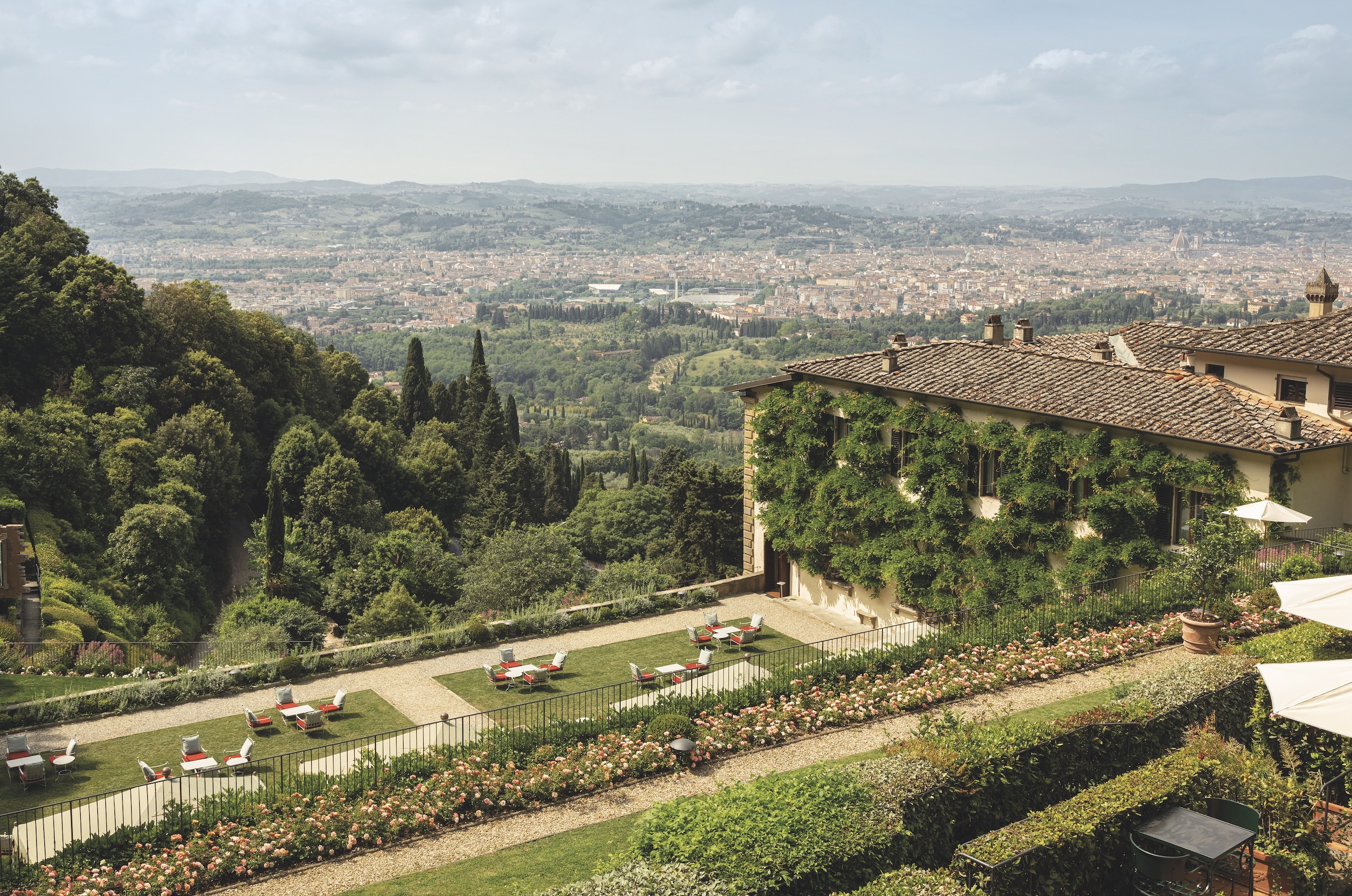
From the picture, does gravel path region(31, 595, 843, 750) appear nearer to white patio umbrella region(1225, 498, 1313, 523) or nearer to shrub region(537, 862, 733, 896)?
white patio umbrella region(1225, 498, 1313, 523)

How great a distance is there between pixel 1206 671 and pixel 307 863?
8.59 metres

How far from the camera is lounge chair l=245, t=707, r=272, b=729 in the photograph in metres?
14.5

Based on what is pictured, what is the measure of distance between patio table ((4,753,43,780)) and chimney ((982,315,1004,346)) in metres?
18.6

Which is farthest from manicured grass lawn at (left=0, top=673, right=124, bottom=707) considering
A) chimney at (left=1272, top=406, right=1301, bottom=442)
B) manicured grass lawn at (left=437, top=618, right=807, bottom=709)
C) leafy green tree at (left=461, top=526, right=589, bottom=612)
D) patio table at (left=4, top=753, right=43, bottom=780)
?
chimney at (left=1272, top=406, right=1301, bottom=442)

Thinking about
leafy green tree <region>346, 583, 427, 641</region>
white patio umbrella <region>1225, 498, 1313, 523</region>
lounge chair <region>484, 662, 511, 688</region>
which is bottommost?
leafy green tree <region>346, 583, 427, 641</region>

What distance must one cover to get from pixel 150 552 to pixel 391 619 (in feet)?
27.5

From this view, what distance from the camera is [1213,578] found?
13.2m

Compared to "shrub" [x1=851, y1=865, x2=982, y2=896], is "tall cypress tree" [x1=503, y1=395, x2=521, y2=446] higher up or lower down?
lower down

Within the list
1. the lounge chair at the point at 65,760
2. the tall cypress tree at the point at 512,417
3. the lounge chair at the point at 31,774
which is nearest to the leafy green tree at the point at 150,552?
→ the lounge chair at the point at 65,760

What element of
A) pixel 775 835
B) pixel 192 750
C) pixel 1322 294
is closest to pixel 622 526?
pixel 1322 294

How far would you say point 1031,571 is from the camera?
17.8 meters

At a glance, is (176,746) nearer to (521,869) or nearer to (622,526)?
(521,869)

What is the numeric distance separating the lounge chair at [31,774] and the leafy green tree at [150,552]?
52.1ft

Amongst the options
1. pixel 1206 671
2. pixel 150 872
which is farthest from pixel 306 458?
pixel 1206 671
